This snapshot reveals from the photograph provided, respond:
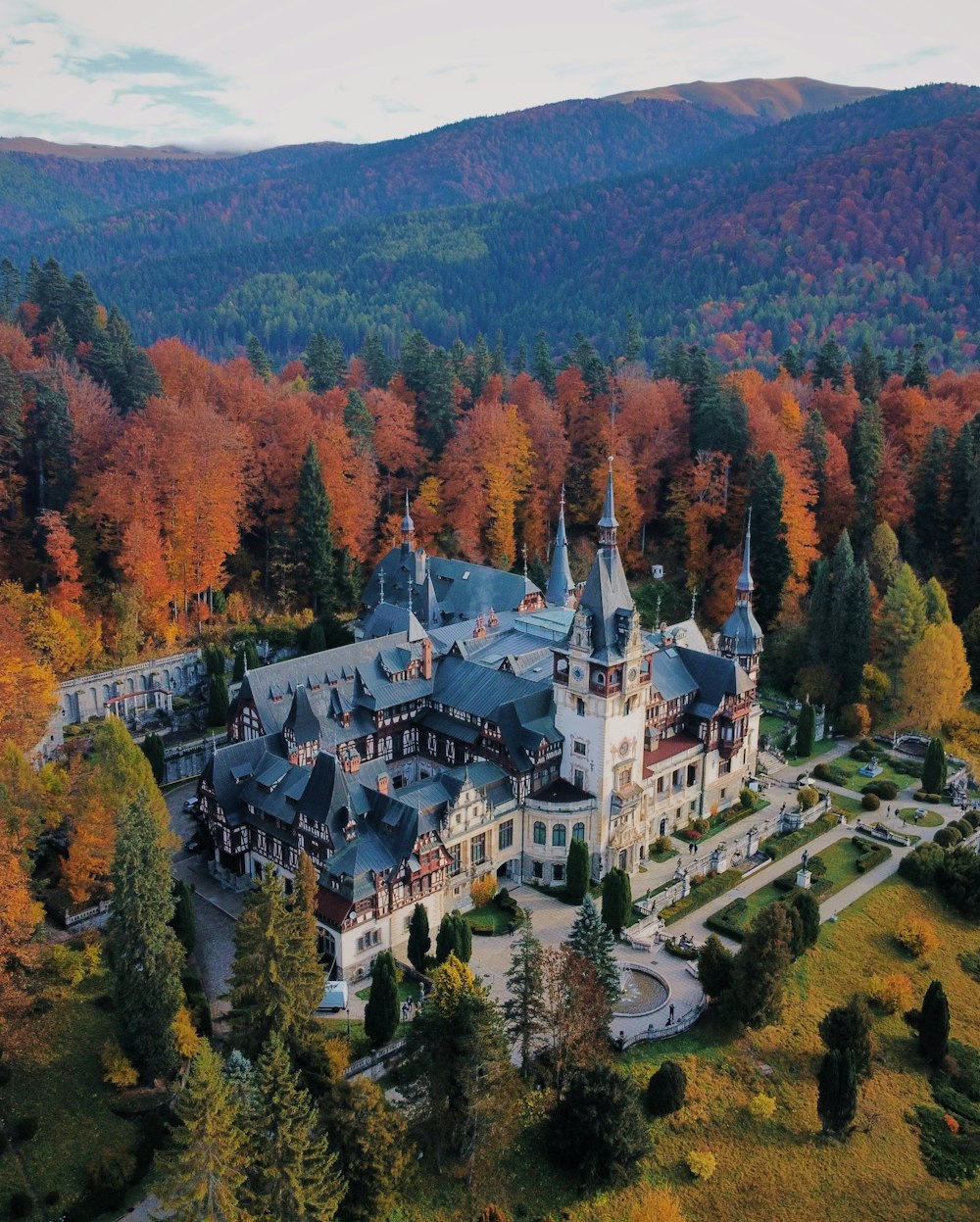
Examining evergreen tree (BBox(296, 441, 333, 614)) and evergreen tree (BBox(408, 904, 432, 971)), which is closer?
evergreen tree (BBox(408, 904, 432, 971))

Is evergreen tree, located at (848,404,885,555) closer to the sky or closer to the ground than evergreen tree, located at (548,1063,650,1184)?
closer to the sky

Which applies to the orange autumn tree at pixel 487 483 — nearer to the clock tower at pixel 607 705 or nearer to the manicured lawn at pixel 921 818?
the clock tower at pixel 607 705

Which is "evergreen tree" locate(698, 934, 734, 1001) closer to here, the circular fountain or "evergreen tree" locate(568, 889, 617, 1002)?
the circular fountain

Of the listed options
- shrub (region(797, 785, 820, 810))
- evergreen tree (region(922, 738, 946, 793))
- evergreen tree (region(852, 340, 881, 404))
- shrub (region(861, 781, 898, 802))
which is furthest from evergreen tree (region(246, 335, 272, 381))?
evergreen tree (region(922, 738, 946, 793))

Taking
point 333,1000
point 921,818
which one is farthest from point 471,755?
point 921,818

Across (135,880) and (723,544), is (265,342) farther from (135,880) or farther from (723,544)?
(135,880)

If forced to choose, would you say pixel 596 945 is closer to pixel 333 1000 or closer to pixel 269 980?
pixel 333 1000

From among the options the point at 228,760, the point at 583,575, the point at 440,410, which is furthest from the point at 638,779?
the point at 440,410
